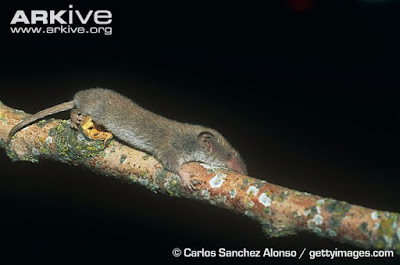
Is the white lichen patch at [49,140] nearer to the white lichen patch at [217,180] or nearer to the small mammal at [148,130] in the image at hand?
the small mammal at [148,130]

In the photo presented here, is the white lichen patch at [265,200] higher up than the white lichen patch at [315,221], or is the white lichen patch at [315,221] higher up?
the white lichen patch at [265,200]

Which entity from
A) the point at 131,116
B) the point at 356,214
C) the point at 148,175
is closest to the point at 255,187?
the point at 356,214

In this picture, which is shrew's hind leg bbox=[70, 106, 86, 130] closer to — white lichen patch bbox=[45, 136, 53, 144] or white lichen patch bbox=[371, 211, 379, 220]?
white lichen patch bbox=[45, 136, 53, 144]

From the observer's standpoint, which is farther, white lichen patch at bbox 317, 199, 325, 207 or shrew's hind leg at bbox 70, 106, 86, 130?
shrew's hind leg at bbox 70, 106, 86, 130

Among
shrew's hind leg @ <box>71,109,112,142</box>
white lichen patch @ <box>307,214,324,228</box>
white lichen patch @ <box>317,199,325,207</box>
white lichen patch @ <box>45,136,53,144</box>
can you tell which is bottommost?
white lichen patch @ <box>307,214,324,228</box>

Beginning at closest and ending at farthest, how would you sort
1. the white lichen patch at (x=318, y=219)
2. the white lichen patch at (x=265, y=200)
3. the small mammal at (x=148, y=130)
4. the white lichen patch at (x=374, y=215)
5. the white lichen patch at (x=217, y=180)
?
the white lichen patch at (x=374, y=215)
the white lichen patch at (x=318, y=219)
the white lichen patch at (x=265, y=200)
the white lichen patch at (x=217, y=180)
the small mammal at (x=148, y=130)

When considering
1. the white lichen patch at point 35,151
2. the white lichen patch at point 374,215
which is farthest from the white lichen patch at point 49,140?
the white lichen patch at point 374,215

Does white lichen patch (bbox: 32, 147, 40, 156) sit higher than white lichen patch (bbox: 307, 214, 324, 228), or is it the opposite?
white lichen patch (bbox: 32, 147, 40, 156)

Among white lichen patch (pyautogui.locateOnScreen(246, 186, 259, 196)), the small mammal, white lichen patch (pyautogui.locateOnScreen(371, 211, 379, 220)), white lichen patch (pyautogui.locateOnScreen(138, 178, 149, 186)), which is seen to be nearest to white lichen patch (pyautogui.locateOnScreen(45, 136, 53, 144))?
the small mammal
